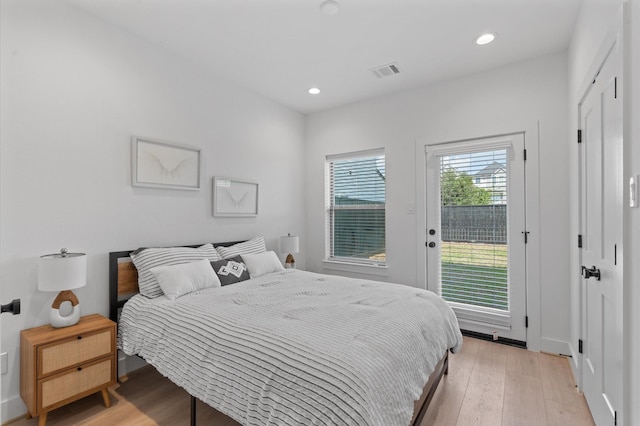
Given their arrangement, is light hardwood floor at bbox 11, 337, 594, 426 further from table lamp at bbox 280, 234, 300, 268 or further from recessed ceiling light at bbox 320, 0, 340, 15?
recessed ceiling light at bbox 320, 0, 340, 15

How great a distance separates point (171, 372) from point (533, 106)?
153 inches

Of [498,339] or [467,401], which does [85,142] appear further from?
[498,339]

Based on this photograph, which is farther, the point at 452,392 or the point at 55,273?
the point at 452,392

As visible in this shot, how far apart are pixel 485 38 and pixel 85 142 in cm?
350

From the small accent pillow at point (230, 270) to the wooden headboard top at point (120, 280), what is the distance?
67cm

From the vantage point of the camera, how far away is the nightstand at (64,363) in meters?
1.88

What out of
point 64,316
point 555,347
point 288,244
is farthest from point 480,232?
point 64,316

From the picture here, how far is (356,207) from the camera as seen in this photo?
4.40m

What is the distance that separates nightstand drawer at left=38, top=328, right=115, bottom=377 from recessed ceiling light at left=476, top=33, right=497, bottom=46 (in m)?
3.84

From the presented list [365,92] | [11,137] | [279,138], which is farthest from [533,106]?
[11,137]

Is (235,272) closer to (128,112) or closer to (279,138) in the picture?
(128,112)

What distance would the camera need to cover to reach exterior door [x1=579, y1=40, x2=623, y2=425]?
1.48 metres

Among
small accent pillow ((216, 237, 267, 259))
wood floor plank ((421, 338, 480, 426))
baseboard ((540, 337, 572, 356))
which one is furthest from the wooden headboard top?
baseboard ((540, 337, 572, 356))

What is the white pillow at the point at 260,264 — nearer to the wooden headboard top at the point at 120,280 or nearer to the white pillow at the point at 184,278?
the white pillow at the point at 184,278
